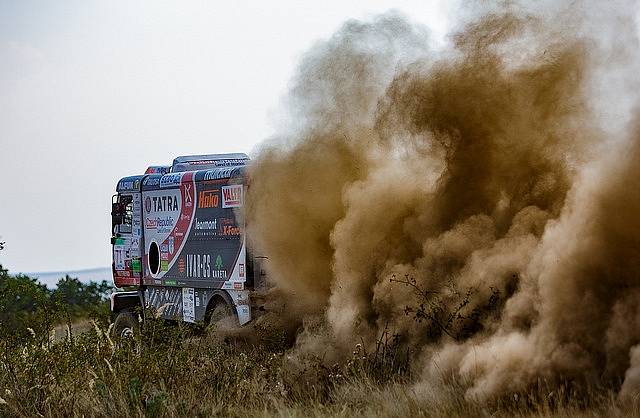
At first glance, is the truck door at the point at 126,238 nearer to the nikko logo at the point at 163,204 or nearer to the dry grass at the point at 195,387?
the nikko logo at the point at 163,204

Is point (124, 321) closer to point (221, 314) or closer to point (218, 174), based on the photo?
point (221, 314)

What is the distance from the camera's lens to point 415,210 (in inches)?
639

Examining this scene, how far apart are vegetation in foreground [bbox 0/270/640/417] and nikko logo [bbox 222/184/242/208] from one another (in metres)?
4.06

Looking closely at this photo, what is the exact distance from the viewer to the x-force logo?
20328mm

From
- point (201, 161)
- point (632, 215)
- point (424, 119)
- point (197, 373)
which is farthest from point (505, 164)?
point (201, 161)

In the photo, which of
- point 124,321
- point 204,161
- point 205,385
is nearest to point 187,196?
point 204,161

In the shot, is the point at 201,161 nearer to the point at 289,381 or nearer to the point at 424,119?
the point at 424,119

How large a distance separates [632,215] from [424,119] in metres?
4.78

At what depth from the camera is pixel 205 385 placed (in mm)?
13094

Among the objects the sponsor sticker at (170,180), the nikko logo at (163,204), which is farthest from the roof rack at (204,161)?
the nikko logo at (163,204)

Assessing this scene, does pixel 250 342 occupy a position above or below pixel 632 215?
below

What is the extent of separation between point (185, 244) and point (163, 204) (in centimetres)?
124

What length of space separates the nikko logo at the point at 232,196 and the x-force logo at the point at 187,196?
1.38 m

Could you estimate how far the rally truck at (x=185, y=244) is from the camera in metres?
18.8
